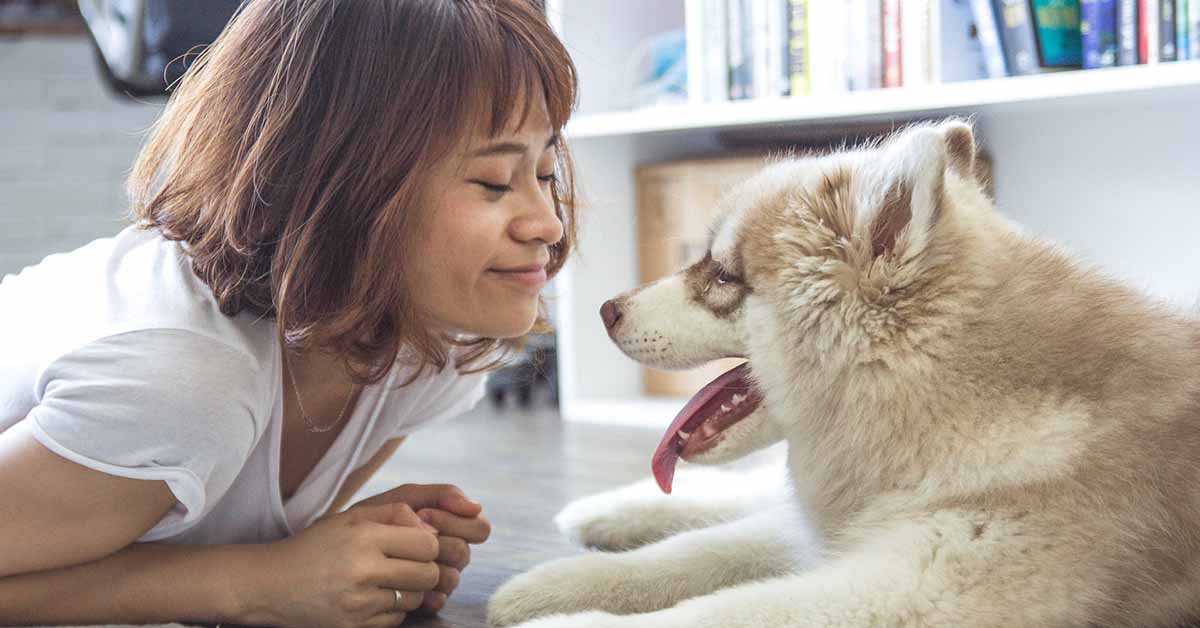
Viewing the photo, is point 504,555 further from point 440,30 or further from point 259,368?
point 440,30

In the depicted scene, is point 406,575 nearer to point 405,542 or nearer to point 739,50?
point 405,542

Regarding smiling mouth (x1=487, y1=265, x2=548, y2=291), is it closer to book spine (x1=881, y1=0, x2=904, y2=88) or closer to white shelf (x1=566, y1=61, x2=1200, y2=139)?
white shelf (x1=566, y1=61, x2=1200, y2=139)

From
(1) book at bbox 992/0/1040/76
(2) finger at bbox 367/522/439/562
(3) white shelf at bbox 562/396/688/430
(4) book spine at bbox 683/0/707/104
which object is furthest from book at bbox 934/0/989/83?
(2) finger at bbox 367/522/439/562

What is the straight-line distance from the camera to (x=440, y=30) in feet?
3.98

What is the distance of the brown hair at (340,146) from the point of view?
119 cm

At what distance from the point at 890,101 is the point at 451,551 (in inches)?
53.5

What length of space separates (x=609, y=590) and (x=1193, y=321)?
0.61 m

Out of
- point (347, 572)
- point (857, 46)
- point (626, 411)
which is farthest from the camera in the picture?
point (626, 411)

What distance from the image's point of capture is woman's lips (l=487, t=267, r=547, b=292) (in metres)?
1.29

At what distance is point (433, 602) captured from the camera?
1301mm

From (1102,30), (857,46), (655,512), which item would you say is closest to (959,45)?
(857,46)

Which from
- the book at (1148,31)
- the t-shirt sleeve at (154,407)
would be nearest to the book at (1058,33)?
the book at (1148,31)

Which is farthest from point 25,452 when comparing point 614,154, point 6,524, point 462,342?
point 614,154

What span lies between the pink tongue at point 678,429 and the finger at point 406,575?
25cm
